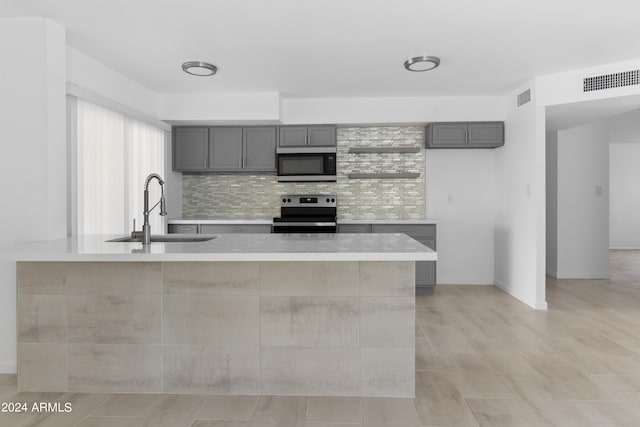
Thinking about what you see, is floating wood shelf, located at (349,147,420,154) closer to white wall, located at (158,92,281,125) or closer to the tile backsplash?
the tile backsplash

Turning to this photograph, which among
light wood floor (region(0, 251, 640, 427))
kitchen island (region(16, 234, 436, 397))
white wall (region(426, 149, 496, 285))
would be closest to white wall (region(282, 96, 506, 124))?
white wall (region(426, 149, 496, 285))

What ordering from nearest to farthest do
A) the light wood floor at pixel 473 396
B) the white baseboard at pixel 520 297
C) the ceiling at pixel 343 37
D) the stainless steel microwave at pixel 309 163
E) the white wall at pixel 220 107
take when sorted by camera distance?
the light wood floor at pixel 473 396 < the ceiling at pixel 343 37 < the white baseboard at pixel 520 297 < the white wall at pixel 220 107 < the stainless steel microwave at pixel 309 163

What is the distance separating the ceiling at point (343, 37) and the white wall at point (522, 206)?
0.52 m

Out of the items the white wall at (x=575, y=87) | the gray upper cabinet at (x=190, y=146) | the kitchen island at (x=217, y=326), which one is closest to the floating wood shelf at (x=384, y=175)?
the white wall at (x=575, y=87)

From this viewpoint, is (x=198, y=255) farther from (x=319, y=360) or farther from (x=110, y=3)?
(x=110, y=3)

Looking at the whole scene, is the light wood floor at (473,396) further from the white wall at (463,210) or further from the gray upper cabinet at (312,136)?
the gray upper cabinet at (312,136)

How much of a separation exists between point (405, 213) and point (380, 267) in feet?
11.1

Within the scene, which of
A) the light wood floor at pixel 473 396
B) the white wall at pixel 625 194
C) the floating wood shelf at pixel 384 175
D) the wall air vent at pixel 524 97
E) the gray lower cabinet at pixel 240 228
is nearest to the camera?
the light wood floor at pixel 473 396

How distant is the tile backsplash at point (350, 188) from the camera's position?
5.57 meters

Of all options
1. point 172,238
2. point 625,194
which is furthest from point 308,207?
point 625,194

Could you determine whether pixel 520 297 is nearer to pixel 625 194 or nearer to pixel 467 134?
pixel 467 134

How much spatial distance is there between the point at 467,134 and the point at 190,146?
3573 mm

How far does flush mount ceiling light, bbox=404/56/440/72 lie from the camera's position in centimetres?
367

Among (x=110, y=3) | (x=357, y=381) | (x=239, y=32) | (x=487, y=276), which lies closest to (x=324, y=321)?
(x=357, y=381)
